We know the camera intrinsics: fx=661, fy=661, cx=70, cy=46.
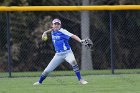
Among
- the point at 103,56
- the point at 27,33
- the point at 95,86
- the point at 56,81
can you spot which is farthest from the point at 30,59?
the point at 95,86

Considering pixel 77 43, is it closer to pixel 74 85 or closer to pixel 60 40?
pixel 60 40

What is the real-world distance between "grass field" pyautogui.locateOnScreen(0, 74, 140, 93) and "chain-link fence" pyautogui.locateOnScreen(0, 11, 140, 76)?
3726mm

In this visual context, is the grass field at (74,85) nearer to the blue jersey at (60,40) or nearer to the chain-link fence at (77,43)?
the blue jersey at (60,40)

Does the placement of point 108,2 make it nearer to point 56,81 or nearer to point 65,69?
point 65,69

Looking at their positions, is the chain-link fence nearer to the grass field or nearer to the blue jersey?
the grass field

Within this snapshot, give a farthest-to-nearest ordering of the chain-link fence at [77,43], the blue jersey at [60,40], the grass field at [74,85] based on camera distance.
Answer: the chain-link fence at [77,43] < the blue jersey at [60,40] < the grass field at [74,85]

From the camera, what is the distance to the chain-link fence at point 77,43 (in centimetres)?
2414

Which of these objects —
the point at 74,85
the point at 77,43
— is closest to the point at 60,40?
the point at 74,85

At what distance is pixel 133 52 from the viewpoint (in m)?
24.6

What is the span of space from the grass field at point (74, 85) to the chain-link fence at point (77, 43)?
373 centimetres

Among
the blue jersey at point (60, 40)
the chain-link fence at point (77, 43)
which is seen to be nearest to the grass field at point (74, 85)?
the blue jersey at point (60, 40)

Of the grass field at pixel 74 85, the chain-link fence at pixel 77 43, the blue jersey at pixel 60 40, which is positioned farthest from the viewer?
the chain-link fence at pixel 77 43

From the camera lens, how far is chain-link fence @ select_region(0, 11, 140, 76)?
2414cm

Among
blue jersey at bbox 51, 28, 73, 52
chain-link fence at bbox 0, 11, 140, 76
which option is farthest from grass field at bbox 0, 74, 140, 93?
chain-link fence at bbox 0, 11, 140, 76
